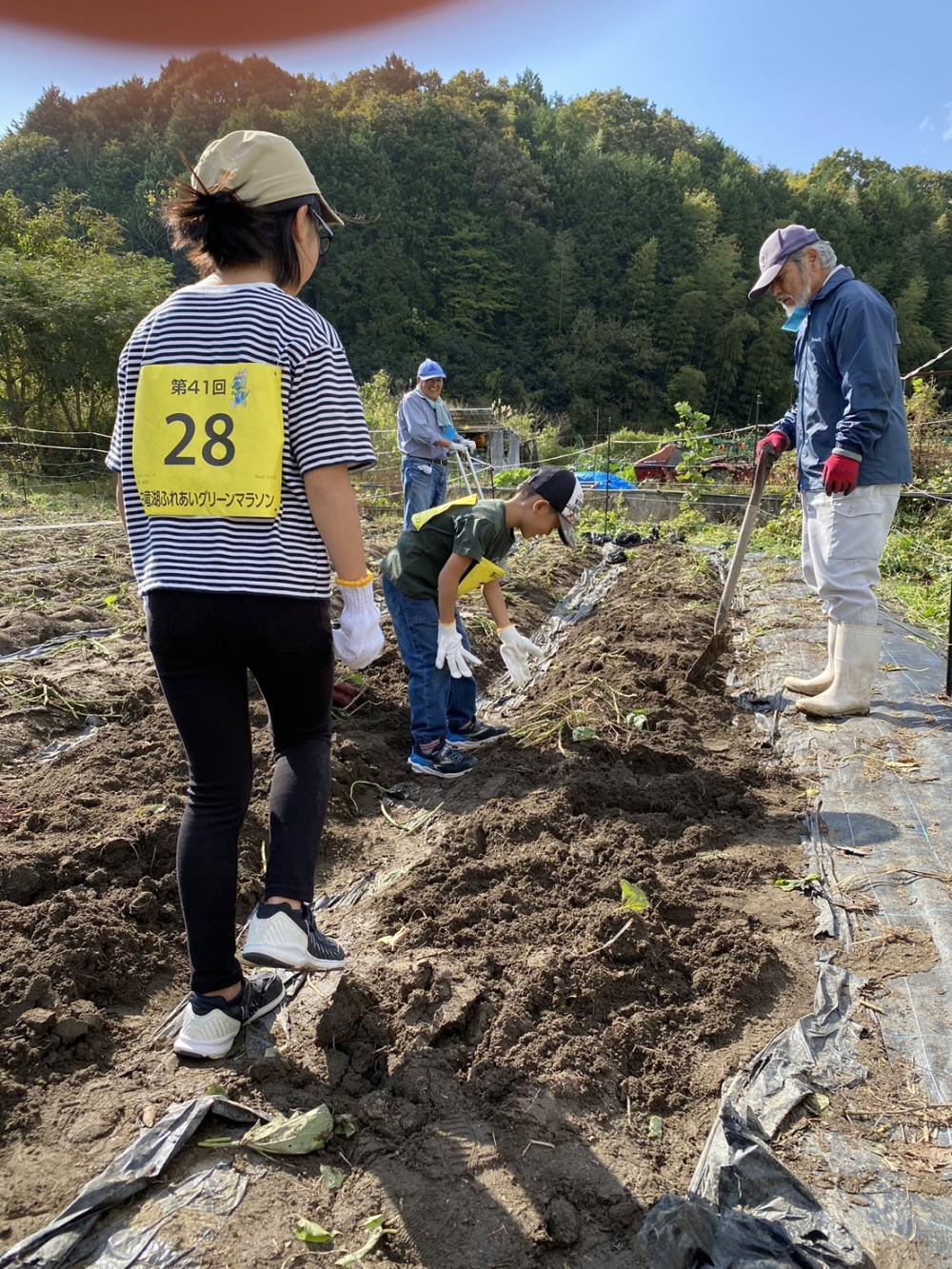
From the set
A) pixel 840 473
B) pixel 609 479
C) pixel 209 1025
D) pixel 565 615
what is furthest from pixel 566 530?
pixel 609 479

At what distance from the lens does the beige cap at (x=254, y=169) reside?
62.6 inches

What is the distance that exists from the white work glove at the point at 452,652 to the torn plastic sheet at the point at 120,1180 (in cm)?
199

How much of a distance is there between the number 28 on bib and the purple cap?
8.86 feet

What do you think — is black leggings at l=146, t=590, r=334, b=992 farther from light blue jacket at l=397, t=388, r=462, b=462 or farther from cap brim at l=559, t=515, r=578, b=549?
light blue jacket at l=397, t=388, r=462, b=462

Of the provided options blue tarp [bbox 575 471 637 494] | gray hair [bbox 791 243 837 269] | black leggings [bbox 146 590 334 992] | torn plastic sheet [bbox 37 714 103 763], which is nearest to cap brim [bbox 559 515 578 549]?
gray hair [bbox 791 243 837 269]

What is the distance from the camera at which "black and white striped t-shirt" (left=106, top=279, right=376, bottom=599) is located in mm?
1528

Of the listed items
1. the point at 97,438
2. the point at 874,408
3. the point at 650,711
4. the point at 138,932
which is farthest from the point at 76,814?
the point at 97,438

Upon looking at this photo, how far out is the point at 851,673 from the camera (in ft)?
11.7

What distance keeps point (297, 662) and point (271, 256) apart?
846 millimetres

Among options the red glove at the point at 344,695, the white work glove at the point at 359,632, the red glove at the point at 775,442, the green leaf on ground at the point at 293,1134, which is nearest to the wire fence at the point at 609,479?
the red glove at the point at 775,442

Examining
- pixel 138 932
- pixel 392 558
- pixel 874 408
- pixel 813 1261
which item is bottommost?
pixel 138 932

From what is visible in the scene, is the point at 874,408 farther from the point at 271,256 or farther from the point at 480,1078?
the point at 480,1078

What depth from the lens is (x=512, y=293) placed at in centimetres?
5388

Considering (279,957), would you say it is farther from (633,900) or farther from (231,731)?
(633,900)
